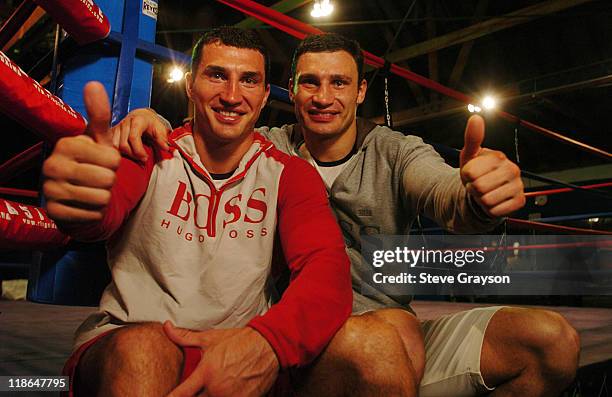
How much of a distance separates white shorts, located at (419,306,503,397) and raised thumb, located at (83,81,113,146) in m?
0.81

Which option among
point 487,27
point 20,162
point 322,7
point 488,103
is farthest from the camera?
point 487,27

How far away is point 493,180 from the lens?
0.72 meters

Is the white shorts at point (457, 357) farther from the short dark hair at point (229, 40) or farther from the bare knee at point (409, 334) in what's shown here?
the short dark hair at point (229, 40)

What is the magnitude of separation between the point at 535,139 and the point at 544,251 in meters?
1.80

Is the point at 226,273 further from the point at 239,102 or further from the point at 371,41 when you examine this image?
the point at 371,41

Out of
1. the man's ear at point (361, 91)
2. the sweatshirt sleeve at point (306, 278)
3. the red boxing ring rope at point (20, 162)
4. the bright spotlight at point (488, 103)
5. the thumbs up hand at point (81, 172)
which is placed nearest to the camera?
the thumbs up hand at point (81, 172)

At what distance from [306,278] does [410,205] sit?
0.43 meters

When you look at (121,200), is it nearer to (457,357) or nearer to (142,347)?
(142,347)

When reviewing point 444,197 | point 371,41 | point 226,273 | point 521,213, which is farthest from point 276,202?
point 521,213

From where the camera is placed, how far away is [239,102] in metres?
0.96

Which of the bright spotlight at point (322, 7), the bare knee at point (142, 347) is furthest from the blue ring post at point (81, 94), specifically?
the bright spotlight at point (322, 7)

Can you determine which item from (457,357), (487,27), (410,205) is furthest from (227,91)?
(487,27)

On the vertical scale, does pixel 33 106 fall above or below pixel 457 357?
above

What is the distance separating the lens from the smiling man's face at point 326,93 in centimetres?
115
